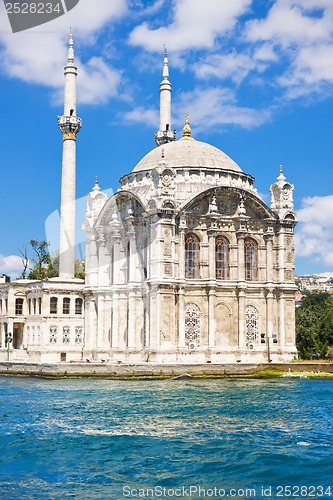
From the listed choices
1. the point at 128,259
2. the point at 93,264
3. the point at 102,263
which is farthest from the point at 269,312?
the point at 93,264

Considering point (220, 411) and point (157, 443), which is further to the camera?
point (220, 411)

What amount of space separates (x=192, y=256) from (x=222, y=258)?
2103mm

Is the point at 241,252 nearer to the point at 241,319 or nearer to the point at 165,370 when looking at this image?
the point at 241,319

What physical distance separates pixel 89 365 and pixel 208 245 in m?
10.4

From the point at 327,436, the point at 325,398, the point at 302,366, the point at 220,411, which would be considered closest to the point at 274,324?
the point at 302,366

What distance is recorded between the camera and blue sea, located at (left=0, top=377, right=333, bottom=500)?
1442 cm

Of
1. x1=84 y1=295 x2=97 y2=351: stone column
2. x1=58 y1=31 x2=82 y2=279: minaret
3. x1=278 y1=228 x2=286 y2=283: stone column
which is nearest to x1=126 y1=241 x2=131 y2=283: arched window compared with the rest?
x1=84 y1=295 x2=97 y2=351: stone column

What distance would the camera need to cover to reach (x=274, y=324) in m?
45.9

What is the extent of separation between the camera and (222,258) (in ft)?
148

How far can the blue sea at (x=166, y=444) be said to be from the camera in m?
14.4

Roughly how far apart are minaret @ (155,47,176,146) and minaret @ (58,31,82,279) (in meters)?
7.49

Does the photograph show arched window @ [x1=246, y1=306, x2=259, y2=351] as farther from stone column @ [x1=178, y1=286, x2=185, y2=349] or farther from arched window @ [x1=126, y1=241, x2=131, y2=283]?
arched window @ [x1=126, y1=241, x2=131, y2=283]

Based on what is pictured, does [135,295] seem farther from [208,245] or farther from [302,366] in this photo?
[302,366]

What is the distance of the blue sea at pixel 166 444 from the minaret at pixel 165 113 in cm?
3029
